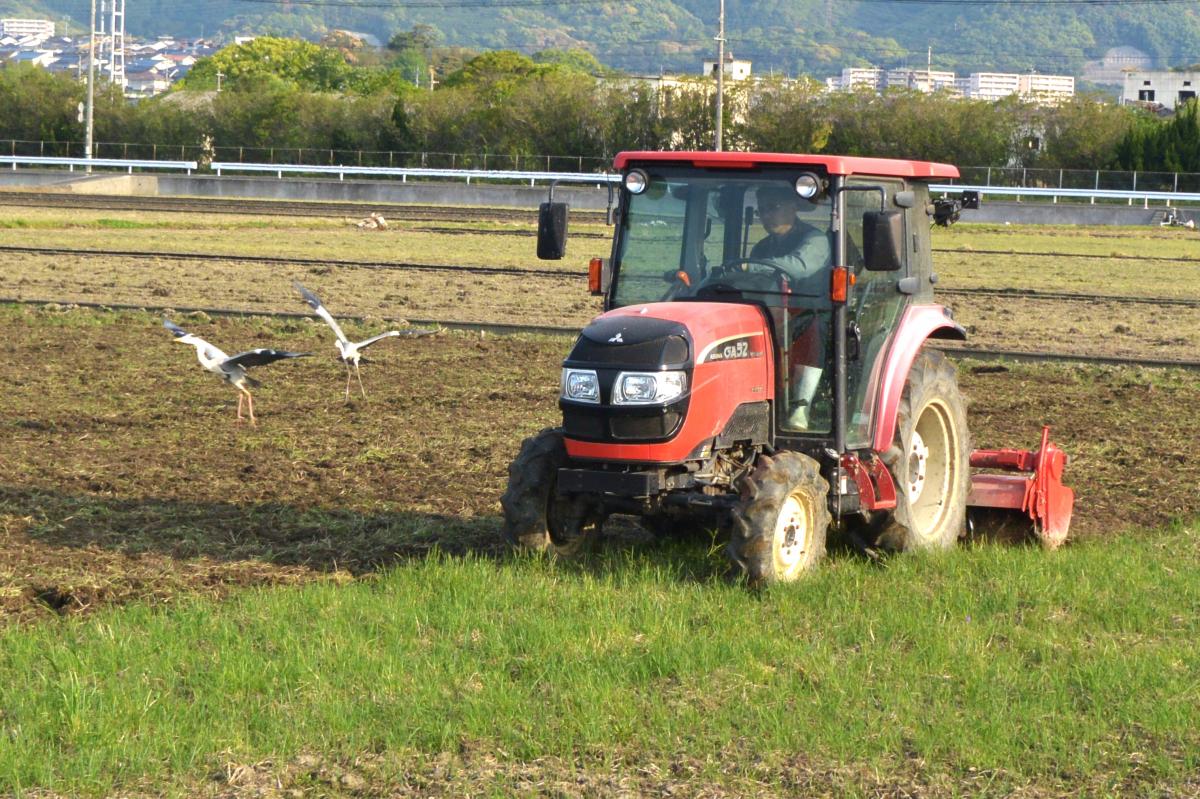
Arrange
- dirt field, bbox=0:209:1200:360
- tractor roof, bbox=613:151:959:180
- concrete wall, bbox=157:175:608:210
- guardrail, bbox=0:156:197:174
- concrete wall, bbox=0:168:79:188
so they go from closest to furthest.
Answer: tractor roof, bbox=613:151:959:180 → dirt field, bbox=0:209:1200:360 → concrete wall, bbox=157:175:608:210 → concrete wall, bbox=0:168:79:188 → guardrail, bbox=0:156:197:174

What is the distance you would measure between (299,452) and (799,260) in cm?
502

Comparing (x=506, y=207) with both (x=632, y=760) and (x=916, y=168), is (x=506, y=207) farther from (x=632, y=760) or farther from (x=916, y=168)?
(x=632, y=760)

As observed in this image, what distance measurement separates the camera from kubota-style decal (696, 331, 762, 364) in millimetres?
7477

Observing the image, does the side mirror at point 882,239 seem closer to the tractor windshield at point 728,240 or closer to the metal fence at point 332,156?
the tractor windshield at point 728,240

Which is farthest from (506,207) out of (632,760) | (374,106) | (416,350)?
(632,760)

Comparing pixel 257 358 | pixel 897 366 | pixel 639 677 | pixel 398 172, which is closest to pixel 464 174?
pixel 398 172

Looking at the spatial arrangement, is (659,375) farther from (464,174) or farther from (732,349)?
(464,174)

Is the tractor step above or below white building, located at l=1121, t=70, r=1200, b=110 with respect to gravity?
below

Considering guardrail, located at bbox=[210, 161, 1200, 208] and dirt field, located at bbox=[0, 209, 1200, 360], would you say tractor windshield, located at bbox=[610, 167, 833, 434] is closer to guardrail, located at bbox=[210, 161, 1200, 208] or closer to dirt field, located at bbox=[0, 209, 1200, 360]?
dirt field, located at bbox=[0, 209, 1200, 360]

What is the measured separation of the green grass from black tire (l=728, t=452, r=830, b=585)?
6.2 inches

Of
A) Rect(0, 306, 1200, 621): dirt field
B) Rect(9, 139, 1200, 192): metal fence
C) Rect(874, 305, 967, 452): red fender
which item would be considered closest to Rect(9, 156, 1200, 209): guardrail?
Rect(9, 139, 1200, 192): metal fence

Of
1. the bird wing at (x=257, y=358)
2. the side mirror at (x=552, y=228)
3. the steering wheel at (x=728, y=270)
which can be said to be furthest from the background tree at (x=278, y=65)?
the steering wheel at (x=728, y=270)

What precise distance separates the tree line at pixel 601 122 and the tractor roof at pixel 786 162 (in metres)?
53.0

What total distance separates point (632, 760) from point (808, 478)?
7.85 ft
